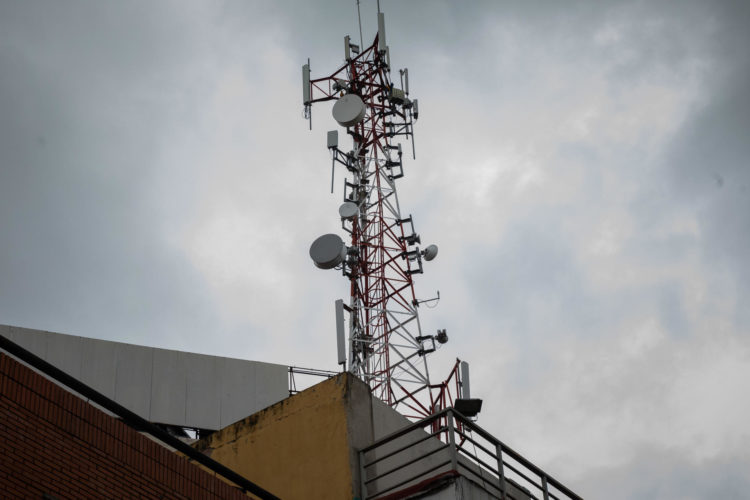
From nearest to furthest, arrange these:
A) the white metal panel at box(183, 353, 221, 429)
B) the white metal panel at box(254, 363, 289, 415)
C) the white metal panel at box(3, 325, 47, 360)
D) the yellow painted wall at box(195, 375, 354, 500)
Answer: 1. the yellow painted wall at box(195, 375, 354, 500)
2. the white metal panel at box(3, 325, 47, 360)
3. the white metal panel at box(183, 353, 221, 429)
4. the white metal panel at box(254, 363, 289, 415)

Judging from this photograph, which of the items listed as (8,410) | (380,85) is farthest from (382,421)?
(380,85)

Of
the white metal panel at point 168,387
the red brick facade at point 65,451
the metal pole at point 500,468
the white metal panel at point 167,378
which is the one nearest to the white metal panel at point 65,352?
the white metal panel at point 167,378

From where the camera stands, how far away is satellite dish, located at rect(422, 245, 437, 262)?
2505 cm

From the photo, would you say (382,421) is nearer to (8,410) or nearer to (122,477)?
(122,477)

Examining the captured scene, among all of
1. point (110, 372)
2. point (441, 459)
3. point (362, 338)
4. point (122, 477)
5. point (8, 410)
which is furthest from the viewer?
point (110, 372)

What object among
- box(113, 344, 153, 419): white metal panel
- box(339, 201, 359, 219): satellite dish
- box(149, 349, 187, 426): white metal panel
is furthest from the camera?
box(149, 349, 187, 426): white metal panel

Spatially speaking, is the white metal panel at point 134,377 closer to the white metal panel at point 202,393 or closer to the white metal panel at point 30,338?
the white metal panel at point 202,393

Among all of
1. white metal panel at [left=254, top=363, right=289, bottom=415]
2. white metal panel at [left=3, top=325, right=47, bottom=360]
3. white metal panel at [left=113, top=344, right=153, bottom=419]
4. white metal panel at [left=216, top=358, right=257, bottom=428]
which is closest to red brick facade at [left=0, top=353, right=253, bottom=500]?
white metal panel at [left=3, top=325, right=47, bottom=360]

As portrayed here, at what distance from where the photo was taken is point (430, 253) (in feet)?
82.3

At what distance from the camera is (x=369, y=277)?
24109 millimetres

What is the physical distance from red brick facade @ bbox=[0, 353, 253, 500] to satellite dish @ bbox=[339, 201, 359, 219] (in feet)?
43.7

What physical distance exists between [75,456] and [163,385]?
21.8m

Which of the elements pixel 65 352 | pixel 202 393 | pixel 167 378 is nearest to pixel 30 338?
pixel 65 352

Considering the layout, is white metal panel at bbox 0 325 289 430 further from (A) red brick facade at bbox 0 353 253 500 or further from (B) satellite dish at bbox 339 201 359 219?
(A) red brick facade at bbox 0 353 253 500
